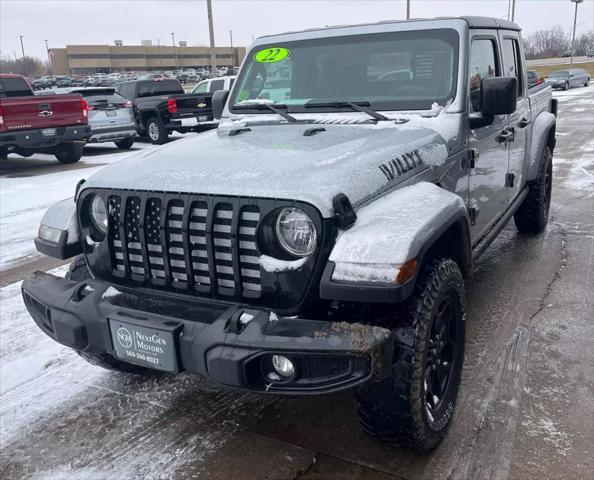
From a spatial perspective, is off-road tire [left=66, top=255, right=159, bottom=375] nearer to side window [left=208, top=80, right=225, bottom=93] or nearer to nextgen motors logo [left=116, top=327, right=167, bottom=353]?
nextgen motors logo [left=116, top=327, right=167, bottom=353]

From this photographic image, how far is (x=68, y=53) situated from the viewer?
347ft

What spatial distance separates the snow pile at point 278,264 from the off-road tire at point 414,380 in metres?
0.45

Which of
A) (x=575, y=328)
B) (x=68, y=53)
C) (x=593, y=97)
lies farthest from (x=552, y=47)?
(x=575, y=328)

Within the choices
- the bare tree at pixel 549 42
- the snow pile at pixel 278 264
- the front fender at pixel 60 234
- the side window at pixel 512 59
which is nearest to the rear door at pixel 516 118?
the side window at pixel 512 59

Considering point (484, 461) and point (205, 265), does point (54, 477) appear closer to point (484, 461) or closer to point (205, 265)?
point (205, 265)

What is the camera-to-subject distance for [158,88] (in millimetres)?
15781

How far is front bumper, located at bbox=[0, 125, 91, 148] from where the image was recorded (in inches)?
424

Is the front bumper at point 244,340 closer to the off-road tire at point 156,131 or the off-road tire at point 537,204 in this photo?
the off-road tire at point 537,204

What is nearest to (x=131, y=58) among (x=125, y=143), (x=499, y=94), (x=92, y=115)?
(x=125, y=143)

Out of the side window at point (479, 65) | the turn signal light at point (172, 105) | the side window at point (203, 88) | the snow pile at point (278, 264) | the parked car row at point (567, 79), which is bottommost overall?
the parked car row at point (567, 79)

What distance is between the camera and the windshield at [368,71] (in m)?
3.62

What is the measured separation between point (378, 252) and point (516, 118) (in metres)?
3.03

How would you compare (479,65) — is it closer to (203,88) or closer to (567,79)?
(203,88)

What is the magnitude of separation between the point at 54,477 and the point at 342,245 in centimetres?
172
